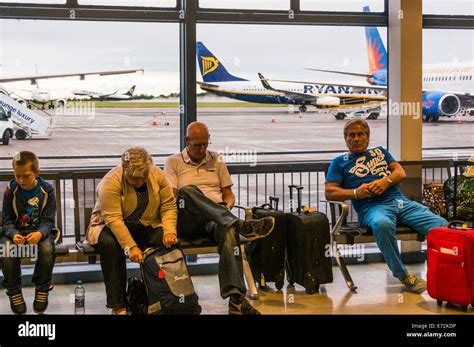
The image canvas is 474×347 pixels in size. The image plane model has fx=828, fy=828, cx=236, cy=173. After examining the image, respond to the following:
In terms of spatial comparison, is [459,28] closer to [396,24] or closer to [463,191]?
[396,24]

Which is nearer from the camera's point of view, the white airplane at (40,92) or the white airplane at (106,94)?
the white airplane at (40,92)

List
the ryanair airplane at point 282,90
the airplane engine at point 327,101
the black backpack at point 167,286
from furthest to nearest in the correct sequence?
1. the airplane engine at point 327,101
2. the ryanair airplane at point 282,90
3. the black backpack at point 167,286

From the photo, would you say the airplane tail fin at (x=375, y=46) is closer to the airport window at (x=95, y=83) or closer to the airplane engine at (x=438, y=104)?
the airplane engine at (x=438, y=104)

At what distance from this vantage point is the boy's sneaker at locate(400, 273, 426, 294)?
A: 18.3 feet

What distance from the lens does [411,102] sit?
21.7 ft

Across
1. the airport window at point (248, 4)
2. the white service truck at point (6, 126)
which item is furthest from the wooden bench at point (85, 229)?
the airport window at point (248, 4)

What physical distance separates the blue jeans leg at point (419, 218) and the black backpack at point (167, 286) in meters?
1.76

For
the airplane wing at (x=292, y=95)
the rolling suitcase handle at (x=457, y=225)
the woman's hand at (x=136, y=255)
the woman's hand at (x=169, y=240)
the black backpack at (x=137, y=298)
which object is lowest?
the black backpack at (x=137, y=298)

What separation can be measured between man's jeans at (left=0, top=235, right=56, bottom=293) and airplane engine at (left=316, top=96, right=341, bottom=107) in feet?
9.50

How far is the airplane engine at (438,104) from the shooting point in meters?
6.88

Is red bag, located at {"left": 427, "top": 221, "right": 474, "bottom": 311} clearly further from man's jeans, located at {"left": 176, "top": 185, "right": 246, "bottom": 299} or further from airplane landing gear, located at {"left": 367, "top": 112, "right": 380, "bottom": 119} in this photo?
airplane landing gear, located at {"left": 367, "top": 112, "right": 380, "bottom": 119}

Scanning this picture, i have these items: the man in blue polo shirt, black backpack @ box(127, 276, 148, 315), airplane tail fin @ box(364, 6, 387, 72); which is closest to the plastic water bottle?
black backpack @ box(127, 276, 148, 315)

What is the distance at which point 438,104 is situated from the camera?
6969 mm
